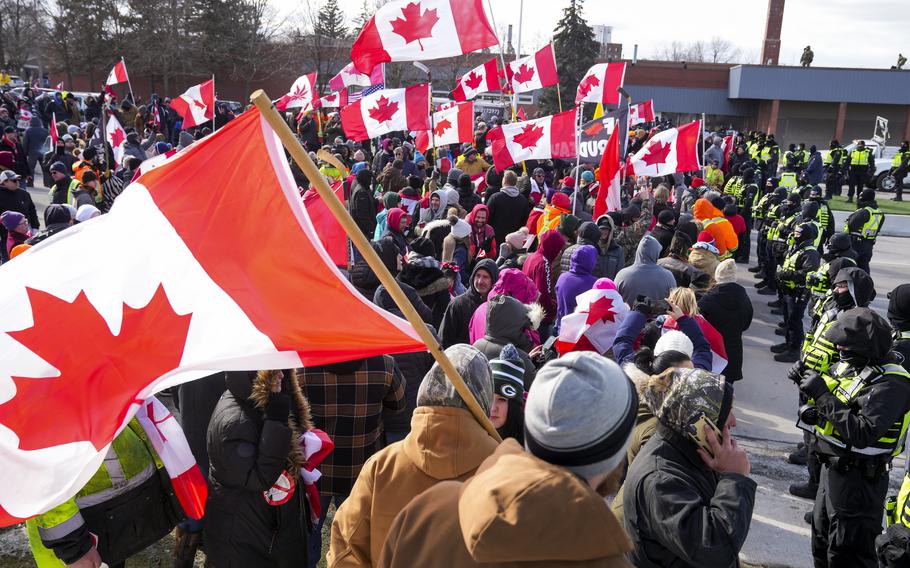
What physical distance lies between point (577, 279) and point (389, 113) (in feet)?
24.2

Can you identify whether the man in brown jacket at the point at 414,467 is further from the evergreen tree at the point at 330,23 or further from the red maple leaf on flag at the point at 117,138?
the evergreen tree at the point at 330,23

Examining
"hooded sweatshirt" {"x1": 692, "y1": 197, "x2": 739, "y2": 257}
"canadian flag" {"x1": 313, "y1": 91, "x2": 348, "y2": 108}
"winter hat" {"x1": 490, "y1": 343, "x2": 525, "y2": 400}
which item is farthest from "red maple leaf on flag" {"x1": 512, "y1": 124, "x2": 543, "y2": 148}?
"canadian flag" {"x1": 313, "y1": 91, "x2": 348, "y2": 108}

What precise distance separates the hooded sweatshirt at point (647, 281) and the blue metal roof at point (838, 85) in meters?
44.7

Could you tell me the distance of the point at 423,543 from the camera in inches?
70.0

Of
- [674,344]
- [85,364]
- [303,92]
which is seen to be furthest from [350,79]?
[85,364]

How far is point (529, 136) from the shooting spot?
33.8 ft

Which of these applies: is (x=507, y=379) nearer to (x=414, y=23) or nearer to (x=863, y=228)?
(x=414, y=23)

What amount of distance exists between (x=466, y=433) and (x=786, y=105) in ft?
166

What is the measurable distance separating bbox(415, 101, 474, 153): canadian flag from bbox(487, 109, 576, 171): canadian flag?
7.65 feet

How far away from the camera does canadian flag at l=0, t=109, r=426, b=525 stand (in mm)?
2420

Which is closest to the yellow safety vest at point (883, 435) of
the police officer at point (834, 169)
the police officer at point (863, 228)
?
the police officer at point (863, 228)

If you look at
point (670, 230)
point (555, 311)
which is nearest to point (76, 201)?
point (555, 311)

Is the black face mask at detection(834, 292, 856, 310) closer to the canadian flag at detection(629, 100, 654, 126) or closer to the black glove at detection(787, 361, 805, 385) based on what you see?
the black glove at detection(787, 361, 805, 385)

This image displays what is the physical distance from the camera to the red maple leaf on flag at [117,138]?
42.8 feet
